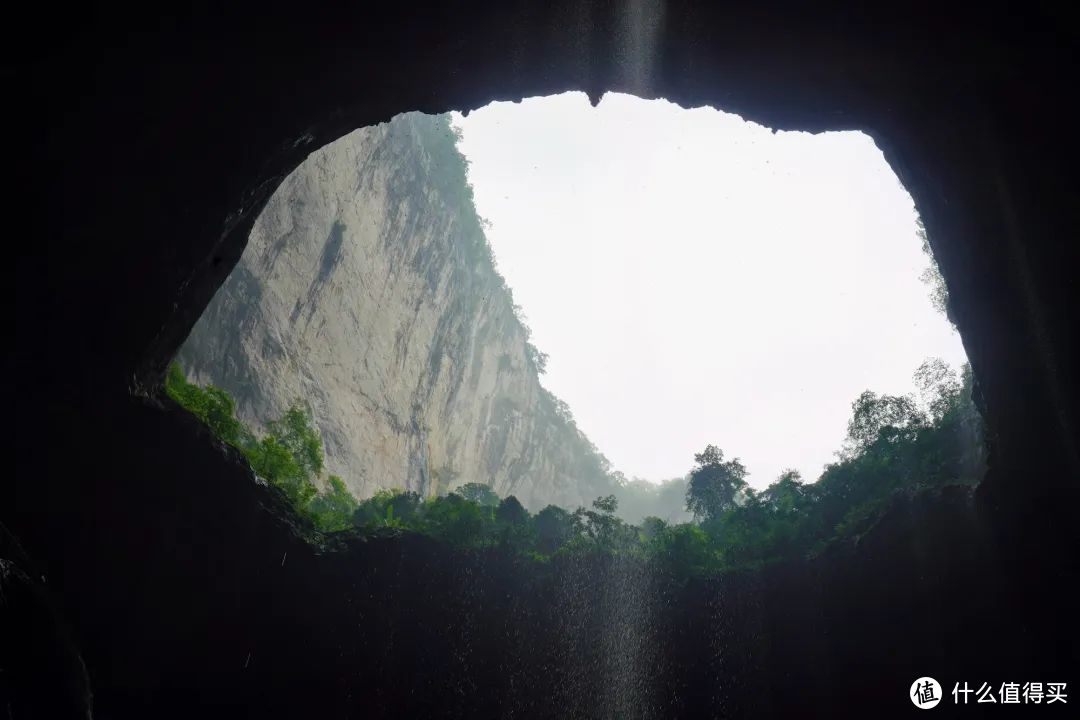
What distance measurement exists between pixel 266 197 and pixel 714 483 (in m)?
17.2

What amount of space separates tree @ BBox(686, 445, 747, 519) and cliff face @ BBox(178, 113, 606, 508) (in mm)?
14766

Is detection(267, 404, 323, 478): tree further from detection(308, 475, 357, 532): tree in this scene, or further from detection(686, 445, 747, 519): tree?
detection(686, 445, 747, 519): tree

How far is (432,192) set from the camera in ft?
115

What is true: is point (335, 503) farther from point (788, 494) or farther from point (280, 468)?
point (788, 494)

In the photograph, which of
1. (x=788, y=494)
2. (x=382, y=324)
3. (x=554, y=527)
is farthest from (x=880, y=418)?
(x=382, y=324)

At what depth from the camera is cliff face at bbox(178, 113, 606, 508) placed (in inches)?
927

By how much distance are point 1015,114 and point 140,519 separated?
38.3 ft

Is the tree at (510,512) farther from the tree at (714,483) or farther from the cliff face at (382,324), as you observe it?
the cliff face at (382,324)

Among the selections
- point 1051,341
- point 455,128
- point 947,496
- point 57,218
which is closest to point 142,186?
point 57,218

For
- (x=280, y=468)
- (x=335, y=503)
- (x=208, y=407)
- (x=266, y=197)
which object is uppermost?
(x=266, y=197)

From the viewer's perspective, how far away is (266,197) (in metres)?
8.52

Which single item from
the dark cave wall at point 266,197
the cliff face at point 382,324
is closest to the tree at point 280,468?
the cliff face at point 382,324

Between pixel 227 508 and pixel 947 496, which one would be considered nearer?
pixel 227 508

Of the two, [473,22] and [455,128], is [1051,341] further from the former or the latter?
[455,128]
